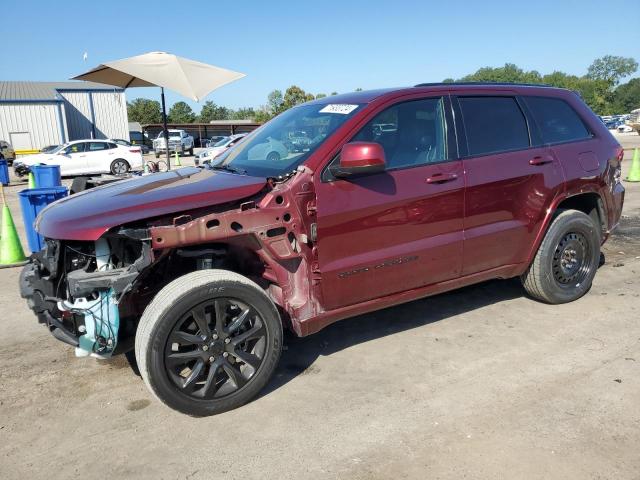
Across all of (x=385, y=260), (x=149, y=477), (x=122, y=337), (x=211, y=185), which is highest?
(x=211, y=185)

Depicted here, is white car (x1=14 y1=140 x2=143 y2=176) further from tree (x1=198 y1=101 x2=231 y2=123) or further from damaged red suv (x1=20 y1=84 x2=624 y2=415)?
tree (x1=198 y1=101 x2=231 y2=123)

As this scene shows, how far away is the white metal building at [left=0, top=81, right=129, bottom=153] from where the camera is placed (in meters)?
35.5

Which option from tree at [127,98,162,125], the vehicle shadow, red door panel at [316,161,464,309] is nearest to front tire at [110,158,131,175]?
the vehicle shadow

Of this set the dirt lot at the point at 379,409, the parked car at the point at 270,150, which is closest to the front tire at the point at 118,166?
the dirt lot at the point at 379,409

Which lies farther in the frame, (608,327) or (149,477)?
(608,327)

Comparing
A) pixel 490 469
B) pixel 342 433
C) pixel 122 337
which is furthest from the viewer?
pixel 122 337

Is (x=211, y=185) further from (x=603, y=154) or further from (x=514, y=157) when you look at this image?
(x=603, y=154)

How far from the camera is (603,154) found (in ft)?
15.1

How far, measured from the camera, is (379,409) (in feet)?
10.0

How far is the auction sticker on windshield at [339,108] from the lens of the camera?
3.59 m

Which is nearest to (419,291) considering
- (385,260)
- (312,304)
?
(385,260)

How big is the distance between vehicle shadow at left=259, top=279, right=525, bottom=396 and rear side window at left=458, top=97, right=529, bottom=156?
1.50 metres

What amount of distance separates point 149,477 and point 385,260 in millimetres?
1896

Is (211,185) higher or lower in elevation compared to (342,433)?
higher
